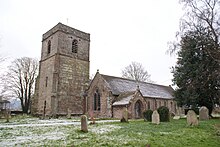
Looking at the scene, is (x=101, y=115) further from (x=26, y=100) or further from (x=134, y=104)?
(x=26, y=100)

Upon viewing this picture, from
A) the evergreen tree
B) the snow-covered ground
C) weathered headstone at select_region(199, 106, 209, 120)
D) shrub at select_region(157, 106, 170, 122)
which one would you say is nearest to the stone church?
the evergreen tree

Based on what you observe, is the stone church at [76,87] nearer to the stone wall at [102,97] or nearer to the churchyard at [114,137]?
the stone wall at [102,97]

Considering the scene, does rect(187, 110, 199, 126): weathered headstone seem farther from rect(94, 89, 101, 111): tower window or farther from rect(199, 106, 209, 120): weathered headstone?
rect(94, 89, 101, 111): tower window

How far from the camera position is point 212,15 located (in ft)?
63.0

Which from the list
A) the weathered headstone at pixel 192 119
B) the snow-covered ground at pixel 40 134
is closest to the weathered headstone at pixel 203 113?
the weathered headstone at pixel 192 119

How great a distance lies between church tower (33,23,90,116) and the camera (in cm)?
3058

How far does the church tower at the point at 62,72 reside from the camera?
100ft

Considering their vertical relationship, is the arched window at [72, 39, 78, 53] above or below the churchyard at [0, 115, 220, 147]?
above

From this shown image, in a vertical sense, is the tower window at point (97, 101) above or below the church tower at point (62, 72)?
below

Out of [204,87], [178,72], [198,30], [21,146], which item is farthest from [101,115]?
[21,146]

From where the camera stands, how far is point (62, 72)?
31906mm

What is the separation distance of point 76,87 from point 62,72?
370cm

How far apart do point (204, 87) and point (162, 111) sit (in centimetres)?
629

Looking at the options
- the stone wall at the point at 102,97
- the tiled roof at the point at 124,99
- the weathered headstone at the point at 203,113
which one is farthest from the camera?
the stone wall at the point at 102,97
